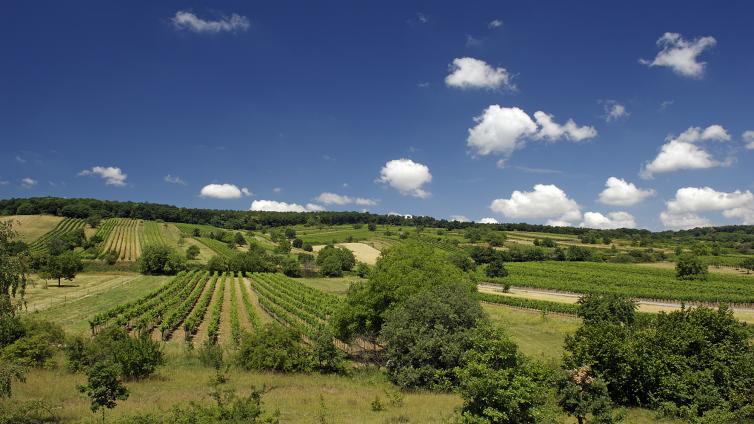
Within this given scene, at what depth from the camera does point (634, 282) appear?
3381 inches

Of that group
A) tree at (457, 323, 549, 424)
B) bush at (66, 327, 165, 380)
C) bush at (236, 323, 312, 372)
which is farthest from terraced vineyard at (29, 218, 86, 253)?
tree at (457, 323, 549, 424)

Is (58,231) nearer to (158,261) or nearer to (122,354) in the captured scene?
(158,261)

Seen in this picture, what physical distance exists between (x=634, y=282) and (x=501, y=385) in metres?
88.7

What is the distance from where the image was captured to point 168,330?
41.8m

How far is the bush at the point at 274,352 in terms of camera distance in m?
24.9

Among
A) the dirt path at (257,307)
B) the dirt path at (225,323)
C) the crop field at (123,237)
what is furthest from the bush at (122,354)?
the crop field at (123,237)

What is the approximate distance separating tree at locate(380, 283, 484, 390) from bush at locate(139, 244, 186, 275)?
81583mm

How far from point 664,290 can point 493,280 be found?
31.2 metres

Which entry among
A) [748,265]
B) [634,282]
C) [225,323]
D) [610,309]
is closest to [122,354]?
[225,323]

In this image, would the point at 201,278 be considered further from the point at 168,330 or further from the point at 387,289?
the point at 387,289

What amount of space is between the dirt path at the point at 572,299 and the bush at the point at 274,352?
45543 mm

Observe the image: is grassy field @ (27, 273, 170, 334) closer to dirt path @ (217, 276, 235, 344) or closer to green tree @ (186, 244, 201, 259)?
dirt path @ (217, 276, 235, 344)

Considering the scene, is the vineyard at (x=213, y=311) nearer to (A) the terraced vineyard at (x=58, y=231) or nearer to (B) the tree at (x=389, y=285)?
(B) the tree at (x=389, y=285)

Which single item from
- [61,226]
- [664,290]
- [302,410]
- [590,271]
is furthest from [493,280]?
[61,226]
